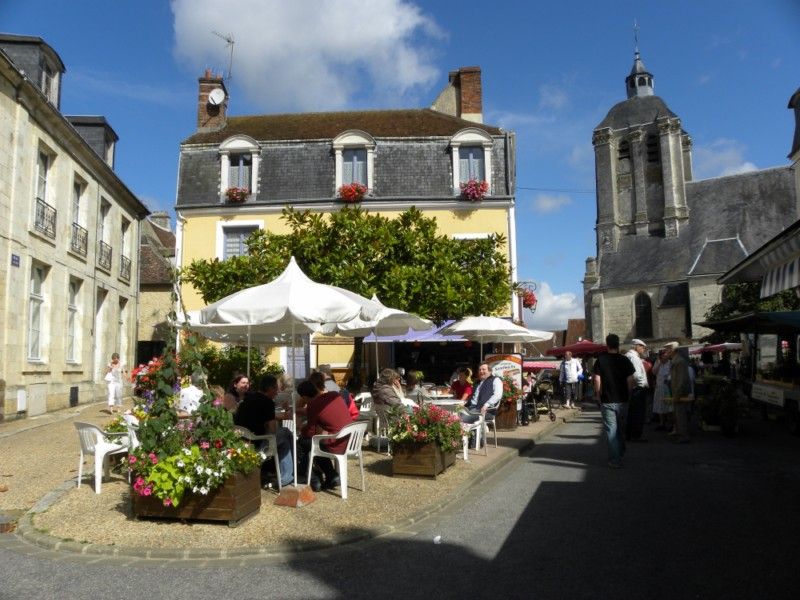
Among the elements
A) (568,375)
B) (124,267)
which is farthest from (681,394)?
(124,267)

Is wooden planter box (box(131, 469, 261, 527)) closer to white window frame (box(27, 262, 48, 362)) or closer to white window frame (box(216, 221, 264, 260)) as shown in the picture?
white window frame (box(27, 262, 48, 362))

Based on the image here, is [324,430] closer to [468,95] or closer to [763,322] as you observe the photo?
[763,322]

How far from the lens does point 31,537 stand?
A: 5.12 metres

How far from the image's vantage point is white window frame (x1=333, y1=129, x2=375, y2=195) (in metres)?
20.7

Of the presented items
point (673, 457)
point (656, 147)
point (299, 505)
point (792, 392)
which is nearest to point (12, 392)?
point (299, 505)

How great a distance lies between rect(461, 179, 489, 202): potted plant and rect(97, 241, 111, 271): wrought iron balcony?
1080 centimetres

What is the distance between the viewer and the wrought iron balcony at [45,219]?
49.1 feet

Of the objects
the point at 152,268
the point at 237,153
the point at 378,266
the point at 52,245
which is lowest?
the point at 378,266

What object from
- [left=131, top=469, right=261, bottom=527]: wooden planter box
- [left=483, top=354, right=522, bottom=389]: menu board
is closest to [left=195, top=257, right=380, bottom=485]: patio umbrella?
[left=131, top=469, right=261, bottom=527]: wooden planter box

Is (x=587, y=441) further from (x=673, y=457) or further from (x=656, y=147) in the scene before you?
(x=656, y=147)

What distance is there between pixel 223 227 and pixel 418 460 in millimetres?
15137

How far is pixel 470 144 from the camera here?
2072 centimetres

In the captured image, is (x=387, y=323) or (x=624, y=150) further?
(x=624, y=150)

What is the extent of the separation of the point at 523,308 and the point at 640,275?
36238mm
